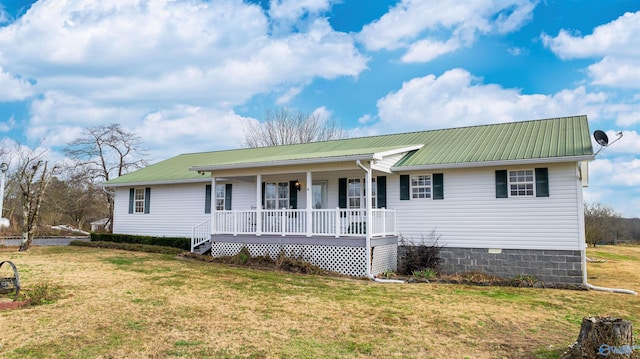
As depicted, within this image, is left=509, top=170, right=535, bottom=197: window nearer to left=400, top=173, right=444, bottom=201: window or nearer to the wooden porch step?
left=400, top=173, right=444, bottom=201: window

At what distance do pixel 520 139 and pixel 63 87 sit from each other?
56.8 ft

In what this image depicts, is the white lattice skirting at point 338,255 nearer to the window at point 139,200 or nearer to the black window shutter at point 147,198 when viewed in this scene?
the black window shutter at point 147,198

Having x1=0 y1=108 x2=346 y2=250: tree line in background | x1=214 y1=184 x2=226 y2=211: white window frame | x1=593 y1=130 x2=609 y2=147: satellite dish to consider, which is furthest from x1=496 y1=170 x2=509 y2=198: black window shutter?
x1=0 y1=108 x2=346 y2=250: tree line in background

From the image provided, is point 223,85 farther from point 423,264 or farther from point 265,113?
point 265,113

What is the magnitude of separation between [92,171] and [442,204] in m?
26.6

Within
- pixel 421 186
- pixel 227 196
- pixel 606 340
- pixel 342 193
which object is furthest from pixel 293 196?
pixel 606 340

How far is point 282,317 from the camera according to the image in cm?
800

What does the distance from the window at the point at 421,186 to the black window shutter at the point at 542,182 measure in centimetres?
313

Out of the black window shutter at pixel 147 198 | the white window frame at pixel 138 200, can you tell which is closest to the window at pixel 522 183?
the black window shutter at pixel 147 198

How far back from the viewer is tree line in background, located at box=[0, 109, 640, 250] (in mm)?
31203

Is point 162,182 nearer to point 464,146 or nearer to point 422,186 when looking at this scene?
point 422,186

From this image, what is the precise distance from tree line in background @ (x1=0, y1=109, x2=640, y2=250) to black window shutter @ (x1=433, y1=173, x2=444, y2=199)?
21.5 meters

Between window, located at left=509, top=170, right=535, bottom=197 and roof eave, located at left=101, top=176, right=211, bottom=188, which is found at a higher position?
roof eave, located at left=101, top=176, right=211, bottom=188

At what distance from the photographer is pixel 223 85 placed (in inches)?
714
